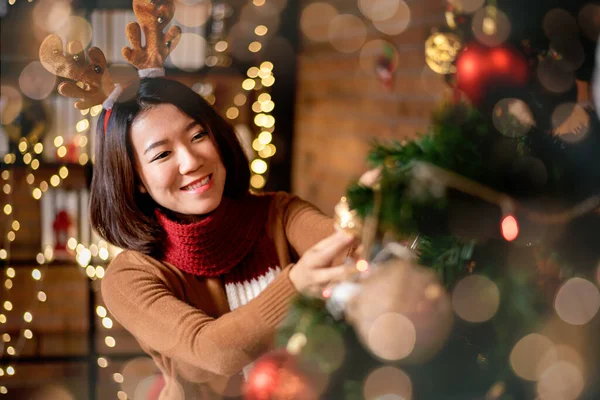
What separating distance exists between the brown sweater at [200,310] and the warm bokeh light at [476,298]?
21cm

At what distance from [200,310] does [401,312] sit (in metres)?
0.37

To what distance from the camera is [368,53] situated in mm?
1689

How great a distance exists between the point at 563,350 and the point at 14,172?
1784mm

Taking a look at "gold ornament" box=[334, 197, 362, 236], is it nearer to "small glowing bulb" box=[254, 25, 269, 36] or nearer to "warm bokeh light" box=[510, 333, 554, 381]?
"warm bokeh light" box=[510, 333, 554, 381]

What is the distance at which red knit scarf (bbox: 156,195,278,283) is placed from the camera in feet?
2.78

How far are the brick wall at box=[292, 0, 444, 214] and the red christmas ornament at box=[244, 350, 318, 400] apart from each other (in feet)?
3.18

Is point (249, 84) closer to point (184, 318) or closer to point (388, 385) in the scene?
point (184, 318)

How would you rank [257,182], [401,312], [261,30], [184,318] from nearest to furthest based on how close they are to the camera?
[401,312]
[184,318]
[257,182]
[261,30]

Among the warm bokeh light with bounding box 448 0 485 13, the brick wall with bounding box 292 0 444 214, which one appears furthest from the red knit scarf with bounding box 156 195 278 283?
the brick wall with bounding box 292 0 444 214

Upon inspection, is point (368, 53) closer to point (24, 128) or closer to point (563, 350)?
point (24, 128)

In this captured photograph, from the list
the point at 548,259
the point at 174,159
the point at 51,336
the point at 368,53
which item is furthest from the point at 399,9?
the point at 51,336

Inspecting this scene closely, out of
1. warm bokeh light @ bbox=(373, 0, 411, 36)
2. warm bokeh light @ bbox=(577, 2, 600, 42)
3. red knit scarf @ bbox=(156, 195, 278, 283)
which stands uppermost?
warm bokeh light @ bbox=(577, 2, 600, 42)

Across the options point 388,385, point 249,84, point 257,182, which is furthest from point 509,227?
point 249,84

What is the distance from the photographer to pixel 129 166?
822mm
